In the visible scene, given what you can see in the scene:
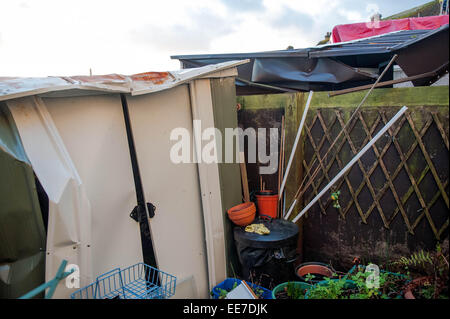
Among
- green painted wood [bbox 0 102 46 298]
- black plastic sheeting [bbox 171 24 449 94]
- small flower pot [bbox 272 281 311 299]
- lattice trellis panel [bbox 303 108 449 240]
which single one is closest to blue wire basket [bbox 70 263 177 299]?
green painted wood [bbox 0 102 46 298]

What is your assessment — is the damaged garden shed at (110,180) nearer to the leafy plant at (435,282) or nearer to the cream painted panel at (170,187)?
the cream painted panel at (170,187)

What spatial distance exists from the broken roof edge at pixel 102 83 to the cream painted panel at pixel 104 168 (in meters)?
0.16

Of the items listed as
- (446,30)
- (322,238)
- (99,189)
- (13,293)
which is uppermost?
(446,30)

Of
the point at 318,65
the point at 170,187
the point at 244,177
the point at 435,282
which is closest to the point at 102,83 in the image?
the point at 170,187

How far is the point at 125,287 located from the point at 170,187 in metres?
0.92

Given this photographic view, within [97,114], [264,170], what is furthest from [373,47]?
[97,114]

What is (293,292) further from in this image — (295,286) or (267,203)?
(267,203)

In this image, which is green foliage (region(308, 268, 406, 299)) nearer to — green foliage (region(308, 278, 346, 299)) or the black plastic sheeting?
green foliage (region(308, 278, 346, 299))

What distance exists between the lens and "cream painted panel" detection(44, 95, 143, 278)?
7.66 ft

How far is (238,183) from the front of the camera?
3.39 metres

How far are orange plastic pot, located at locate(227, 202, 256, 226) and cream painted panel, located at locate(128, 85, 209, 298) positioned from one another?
0.33 metres
